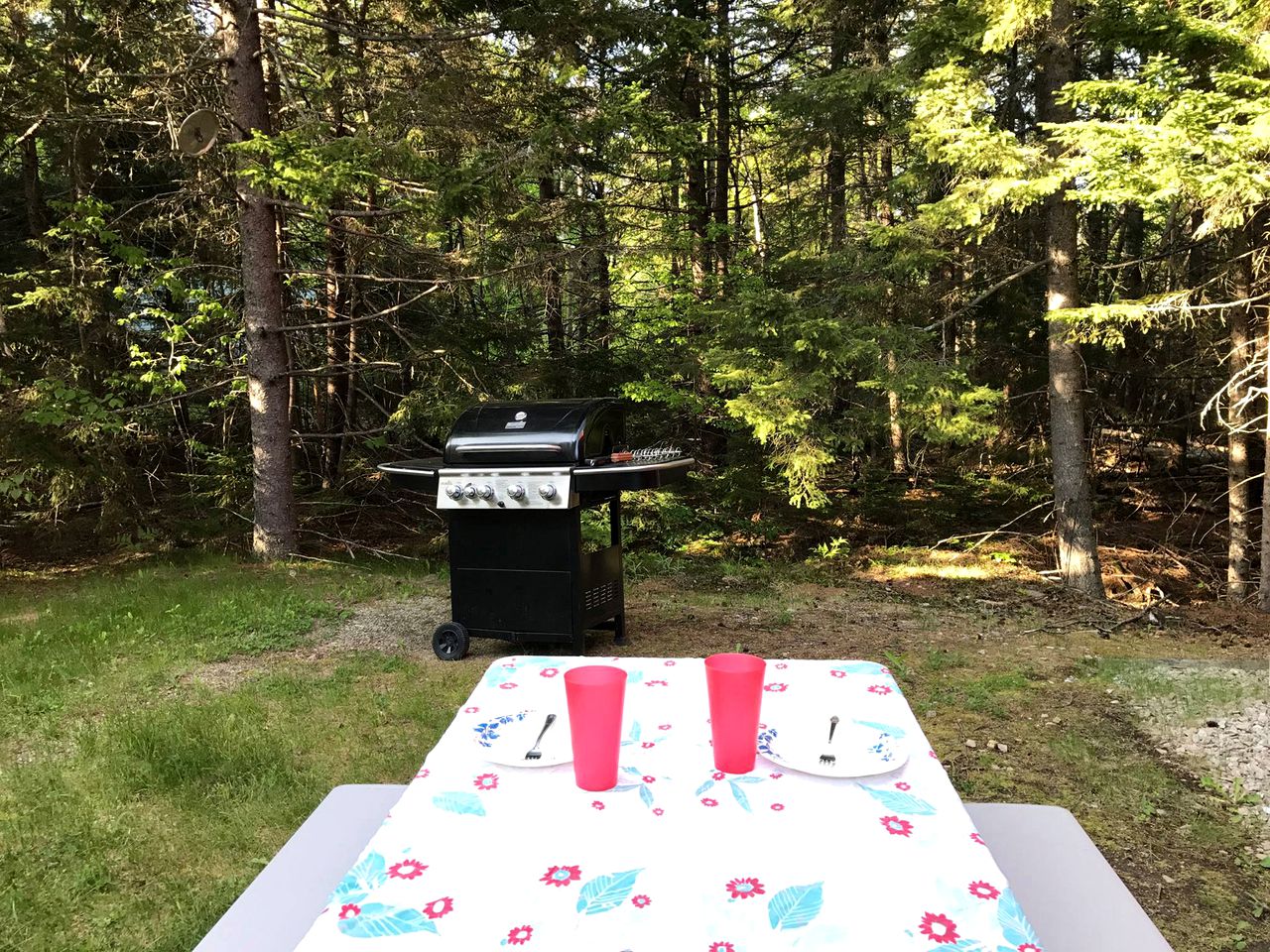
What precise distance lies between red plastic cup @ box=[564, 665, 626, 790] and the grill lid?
2837 mm

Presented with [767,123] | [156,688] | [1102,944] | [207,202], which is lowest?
[156,688]

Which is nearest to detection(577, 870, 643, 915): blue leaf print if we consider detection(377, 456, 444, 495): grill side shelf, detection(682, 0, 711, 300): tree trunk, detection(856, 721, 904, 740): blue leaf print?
detection(856, 721, 904, 740): blue leaf print

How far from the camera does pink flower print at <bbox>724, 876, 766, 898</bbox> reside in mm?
921

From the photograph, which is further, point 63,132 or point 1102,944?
point 63,132

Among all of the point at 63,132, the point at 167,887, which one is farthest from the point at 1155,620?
the point at 63,132

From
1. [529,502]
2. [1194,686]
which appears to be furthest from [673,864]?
[1194,686]

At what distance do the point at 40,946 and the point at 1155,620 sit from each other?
627 cm

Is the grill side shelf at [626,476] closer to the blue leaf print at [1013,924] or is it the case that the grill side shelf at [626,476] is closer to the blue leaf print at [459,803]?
the blue leaf print at [459,803]

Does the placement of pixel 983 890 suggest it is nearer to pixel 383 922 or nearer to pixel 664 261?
pixel 383 922

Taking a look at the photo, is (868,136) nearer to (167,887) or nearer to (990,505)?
(990,505)

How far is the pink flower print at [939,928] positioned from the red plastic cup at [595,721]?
430 mm

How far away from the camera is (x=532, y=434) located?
4.02 meters

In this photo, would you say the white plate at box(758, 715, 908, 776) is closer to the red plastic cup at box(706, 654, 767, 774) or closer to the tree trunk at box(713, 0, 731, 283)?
the red plastic cup at box(706, 654, 767, 774)

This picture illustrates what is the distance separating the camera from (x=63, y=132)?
6961 millimetres
